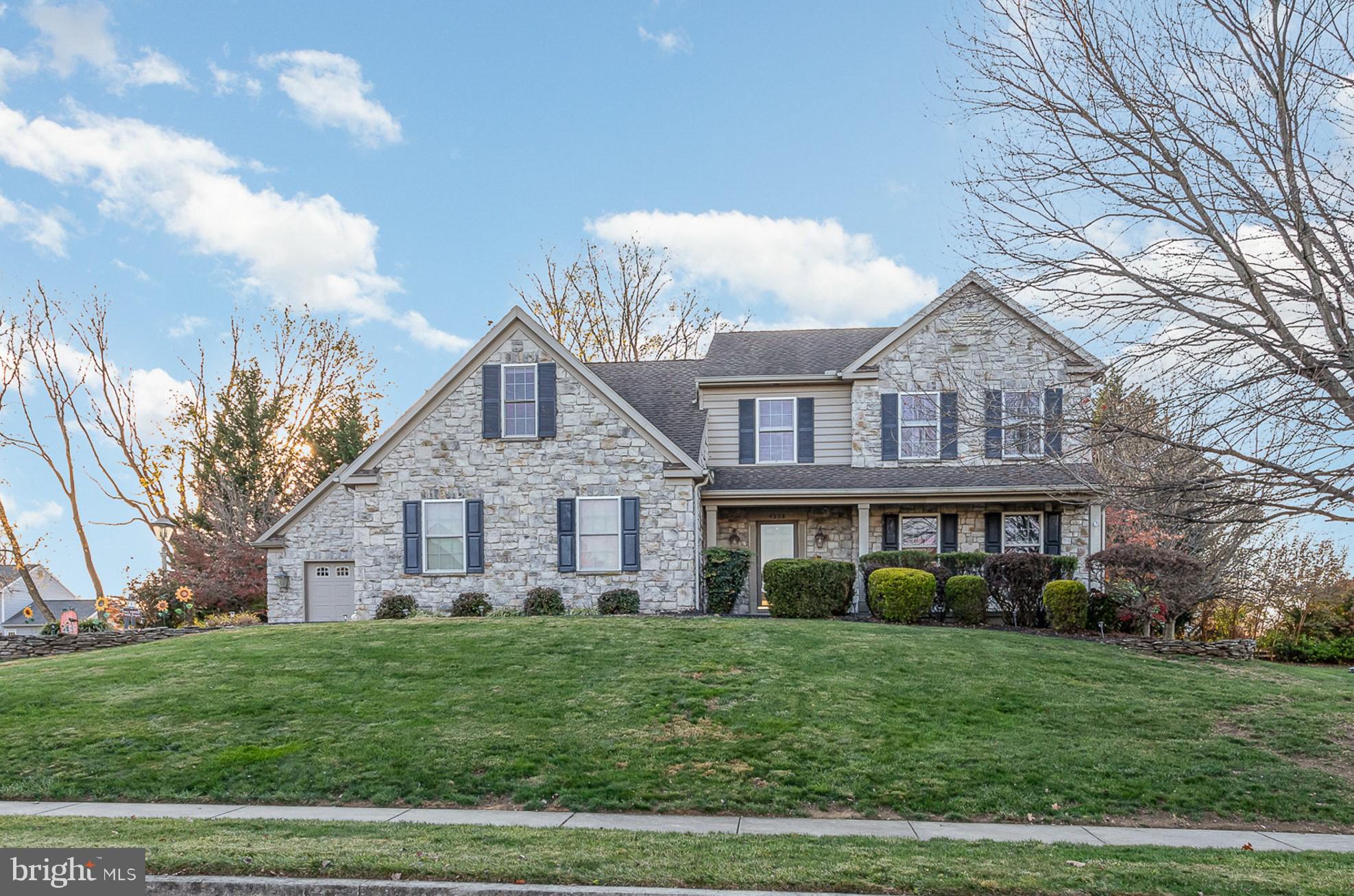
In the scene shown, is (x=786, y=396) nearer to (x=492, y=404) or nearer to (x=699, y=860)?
(x=492, y=404)

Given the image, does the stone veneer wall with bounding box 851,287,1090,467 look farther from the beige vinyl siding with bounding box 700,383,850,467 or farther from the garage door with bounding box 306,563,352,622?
the garage door with bounding box 306,563,352,622

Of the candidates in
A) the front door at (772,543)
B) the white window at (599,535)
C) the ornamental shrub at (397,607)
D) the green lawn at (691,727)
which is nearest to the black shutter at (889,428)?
the front door at (772,543)

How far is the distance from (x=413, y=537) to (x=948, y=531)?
1180 centimetres

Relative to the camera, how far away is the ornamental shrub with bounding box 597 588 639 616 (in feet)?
61.3

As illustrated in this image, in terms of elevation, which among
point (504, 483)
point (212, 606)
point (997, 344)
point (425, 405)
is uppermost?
point (997, 344)

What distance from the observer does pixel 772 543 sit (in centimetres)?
2214

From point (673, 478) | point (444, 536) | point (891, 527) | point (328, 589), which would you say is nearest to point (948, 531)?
point (891, 527)

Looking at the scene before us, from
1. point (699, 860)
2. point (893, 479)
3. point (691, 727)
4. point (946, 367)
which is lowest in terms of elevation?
point (691, 727)

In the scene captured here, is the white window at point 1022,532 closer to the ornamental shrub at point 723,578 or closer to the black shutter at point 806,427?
the black shutter at point 806,427

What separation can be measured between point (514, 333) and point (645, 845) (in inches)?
546

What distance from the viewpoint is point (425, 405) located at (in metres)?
19.7

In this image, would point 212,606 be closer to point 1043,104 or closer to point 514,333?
point 514,333

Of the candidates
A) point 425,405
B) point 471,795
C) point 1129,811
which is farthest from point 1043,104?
point 425,405

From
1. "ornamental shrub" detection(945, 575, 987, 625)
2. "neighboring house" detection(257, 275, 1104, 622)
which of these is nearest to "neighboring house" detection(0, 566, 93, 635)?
"neighboring house" detection(257, 275, 1104, 622)
